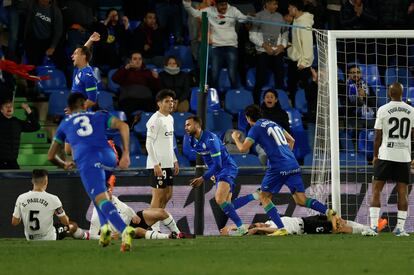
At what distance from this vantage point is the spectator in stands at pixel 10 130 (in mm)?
18562

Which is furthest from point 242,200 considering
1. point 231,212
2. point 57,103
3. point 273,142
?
point 57,103

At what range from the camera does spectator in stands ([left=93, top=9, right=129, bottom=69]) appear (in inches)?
869

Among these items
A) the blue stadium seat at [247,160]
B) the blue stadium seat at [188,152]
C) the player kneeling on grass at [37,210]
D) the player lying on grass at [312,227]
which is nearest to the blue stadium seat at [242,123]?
the blue stadium seat at [247,160]

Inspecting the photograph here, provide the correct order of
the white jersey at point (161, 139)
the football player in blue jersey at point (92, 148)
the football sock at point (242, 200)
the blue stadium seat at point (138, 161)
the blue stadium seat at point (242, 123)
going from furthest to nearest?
the blue stadium seat at point (242, 123)
the blue stadium seat at point (138, 161)
the football sock at point (242, 200)
the white jersey at point (161, 139)
the football player in blue jersey at point (92, 148)

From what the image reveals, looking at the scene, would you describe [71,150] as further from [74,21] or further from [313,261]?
[74,21]

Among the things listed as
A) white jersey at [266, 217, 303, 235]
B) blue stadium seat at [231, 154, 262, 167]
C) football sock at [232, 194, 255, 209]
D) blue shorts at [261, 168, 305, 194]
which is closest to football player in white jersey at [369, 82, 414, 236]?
blue shorts at [261, 168, 305, 194]

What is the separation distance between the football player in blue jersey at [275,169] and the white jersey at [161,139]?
3.58 ft

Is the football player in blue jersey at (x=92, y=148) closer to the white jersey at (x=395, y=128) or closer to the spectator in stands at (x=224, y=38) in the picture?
the white jersey at (x=395, y=128)

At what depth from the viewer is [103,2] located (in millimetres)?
23859

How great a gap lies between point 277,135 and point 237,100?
15.8 ft

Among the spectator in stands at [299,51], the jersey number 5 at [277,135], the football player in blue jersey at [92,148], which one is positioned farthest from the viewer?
the spectator in stands at [299,51]

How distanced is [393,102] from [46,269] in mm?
6488

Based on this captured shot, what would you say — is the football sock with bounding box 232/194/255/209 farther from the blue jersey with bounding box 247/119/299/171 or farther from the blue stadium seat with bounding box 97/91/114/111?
the blue stadium seat with bounding box 97/91/114/111

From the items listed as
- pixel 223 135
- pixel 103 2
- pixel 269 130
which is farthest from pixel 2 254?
pixel 103 2
